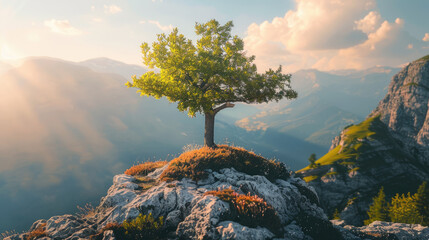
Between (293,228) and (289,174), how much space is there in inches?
256

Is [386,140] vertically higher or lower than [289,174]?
lower

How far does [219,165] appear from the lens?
1528cm

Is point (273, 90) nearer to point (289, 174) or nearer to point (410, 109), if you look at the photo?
point (289, 174)

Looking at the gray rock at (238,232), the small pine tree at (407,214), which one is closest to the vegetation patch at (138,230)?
the gray rock at (238,232)

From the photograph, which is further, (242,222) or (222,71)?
(222,71)

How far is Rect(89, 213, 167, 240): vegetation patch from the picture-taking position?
981 centimetres

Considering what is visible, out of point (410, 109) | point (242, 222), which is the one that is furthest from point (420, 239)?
point (410, 109)

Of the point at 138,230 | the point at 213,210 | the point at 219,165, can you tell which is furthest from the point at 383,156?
the point at 138,230

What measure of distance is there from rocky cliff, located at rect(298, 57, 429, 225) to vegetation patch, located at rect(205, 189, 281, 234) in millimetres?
109531

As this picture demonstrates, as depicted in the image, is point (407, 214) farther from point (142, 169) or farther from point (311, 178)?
point (311, 178)

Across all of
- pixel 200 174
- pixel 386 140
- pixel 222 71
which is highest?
pixel 222 71

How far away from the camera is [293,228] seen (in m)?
11.3

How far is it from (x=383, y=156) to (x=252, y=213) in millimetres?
156057

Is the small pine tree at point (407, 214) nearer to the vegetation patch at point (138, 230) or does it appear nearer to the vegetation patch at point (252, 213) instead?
the vegetation patch at point (252, 213)
